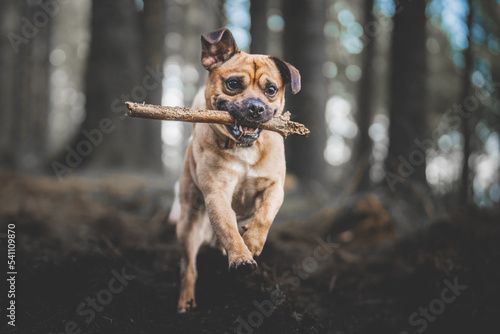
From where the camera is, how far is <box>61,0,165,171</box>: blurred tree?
10344 mm

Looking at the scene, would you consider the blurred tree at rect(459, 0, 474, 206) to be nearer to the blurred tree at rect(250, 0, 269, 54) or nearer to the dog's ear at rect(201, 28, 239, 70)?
the dog's ear at rect(201, 28, 239, 70)

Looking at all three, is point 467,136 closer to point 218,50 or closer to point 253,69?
point 253,69

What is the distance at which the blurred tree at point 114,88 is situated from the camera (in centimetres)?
1034

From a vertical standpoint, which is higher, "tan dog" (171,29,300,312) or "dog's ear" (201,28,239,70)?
"dog's ear" (201,28,239,70)

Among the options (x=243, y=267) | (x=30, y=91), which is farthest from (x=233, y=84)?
(x=30, y=91)

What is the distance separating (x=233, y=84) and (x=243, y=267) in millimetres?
1536

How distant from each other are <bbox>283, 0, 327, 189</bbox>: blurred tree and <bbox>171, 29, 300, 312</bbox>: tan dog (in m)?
6.66

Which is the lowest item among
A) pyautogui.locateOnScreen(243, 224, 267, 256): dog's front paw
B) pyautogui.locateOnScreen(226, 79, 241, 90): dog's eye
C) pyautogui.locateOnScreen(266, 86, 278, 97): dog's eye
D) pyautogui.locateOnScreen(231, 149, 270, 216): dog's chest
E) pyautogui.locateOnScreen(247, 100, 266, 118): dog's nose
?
pyautogui.locateOnScreen(243, 224, 267, 256): dog's front paw

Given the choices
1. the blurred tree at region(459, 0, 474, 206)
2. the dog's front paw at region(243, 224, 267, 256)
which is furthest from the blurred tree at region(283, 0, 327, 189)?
the dog's front paw at region(243, 224, 267, 256)

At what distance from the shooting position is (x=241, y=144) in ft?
10.7

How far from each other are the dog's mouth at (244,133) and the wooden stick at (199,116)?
0.04 metres

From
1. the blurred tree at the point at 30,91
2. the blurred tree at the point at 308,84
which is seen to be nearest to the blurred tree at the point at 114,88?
the blurred tree at the point at 308,84

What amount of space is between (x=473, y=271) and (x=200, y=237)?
10.2 ft

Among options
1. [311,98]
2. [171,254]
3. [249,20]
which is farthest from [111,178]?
[249,20]
